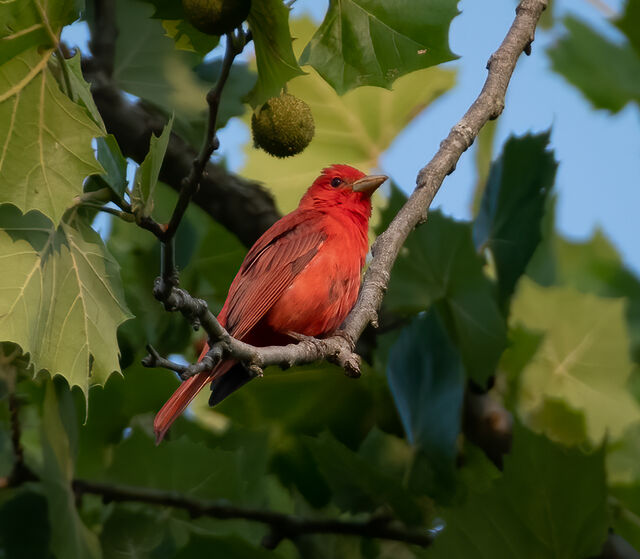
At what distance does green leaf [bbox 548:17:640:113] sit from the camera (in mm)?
4523

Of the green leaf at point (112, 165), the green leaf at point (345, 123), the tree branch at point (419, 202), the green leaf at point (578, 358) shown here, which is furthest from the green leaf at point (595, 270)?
the green leaf at point (112, 165)

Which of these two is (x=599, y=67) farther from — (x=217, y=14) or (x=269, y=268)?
(x=217, y=14)

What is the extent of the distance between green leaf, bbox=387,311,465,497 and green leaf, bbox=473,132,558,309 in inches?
15.1

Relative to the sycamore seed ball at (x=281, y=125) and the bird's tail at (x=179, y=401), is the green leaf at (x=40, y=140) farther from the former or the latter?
the bird's tail at (x=179, y=401)

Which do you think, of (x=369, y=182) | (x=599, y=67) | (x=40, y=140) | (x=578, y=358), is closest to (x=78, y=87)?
(x=40, y=140)

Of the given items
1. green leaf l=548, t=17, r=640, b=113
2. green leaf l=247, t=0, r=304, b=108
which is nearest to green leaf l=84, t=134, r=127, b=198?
green leaf l=247, t=0, r=304, b=108

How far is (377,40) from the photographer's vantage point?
2910 millimetres

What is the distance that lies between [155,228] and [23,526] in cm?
159

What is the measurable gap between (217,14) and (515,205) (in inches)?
62.8

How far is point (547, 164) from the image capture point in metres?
3.66

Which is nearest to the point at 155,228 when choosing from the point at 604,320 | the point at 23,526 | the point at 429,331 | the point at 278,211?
the point at 429,331

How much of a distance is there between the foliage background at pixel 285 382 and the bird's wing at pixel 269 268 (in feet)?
0.43

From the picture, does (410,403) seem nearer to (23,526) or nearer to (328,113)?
(23,526)

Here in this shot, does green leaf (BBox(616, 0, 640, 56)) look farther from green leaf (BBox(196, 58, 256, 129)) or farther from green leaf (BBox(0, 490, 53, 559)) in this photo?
green leaf (BBox(0, 490, 53, 559))
